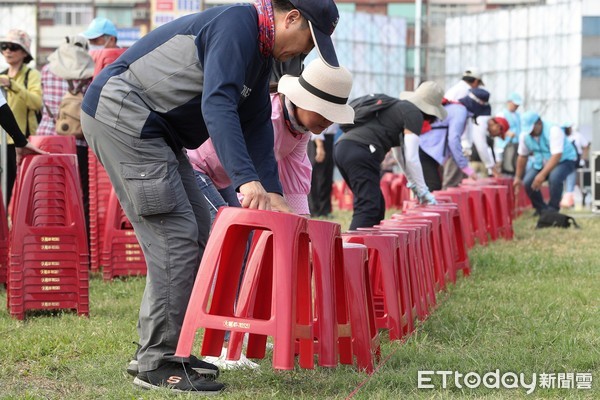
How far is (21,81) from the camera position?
10.0 metres

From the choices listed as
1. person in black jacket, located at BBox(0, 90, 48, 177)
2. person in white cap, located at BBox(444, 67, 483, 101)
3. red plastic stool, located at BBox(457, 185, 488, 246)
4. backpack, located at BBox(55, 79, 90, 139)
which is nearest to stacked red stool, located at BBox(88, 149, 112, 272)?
backpack, located at BBox(55, 79, 90, 139)

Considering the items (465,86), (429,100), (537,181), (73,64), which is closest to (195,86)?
(73,64)

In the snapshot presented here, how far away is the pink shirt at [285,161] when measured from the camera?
6004mm

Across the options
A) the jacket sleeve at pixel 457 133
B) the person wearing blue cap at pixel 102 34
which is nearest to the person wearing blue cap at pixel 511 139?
the jacket sleeve at pixel 457 133

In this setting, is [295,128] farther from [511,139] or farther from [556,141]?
[511,139]

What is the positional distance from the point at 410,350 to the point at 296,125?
1261 millimetres

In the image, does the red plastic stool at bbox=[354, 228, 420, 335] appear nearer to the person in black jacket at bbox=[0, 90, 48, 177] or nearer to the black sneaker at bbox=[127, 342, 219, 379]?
the black sneaker at bbox=[127, 342, 219, 379]

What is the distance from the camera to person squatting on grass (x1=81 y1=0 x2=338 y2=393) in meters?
4.53

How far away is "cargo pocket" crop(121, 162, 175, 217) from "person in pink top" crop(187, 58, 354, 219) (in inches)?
31.5

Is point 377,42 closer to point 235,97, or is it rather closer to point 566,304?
point 566,304

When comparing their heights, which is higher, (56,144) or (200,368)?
(56,144)

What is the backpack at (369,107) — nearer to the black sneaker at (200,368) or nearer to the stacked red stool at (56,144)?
the stacked red stool at (56,144)

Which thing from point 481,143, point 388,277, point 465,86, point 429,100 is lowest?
point 388,277

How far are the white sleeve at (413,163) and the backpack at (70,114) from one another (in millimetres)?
2785
